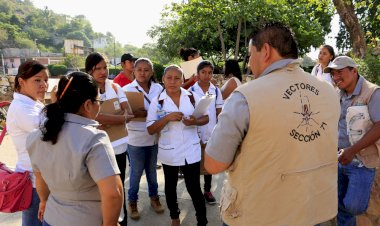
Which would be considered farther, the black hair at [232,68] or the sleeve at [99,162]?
the black hair at [232,68]

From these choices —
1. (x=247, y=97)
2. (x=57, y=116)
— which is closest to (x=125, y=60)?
(x=57, y=116)

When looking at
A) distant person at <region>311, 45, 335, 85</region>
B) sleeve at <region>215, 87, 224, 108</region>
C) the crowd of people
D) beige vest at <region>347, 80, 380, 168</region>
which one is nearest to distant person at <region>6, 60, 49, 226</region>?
the crowd of people

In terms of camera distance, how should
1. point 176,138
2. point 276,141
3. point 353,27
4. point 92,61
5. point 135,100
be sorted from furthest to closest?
1. point 353,27
2. point 135,100
3. point 176,138
4. point 92,61
5. point 276,141

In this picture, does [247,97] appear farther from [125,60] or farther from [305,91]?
[125,60]

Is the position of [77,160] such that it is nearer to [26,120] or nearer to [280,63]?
[26,120]

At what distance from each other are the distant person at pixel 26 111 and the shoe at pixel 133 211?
1347 millimetres

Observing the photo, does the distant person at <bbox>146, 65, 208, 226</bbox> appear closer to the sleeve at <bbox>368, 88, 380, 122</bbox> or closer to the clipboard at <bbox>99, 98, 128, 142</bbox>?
the clipboard at <bbox>99, 98, 128, 142</bbox>

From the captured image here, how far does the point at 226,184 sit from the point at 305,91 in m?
0.68

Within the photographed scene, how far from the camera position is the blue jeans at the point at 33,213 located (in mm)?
2268

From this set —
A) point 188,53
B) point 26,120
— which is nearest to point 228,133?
point 26,120

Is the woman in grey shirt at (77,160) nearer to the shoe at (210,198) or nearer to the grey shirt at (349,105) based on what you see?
the grey shirt at (349,105)

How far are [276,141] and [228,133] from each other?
0.24 metres

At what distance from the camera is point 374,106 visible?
239 centimetres

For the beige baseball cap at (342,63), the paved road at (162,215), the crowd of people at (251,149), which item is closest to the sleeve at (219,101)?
the paved road at (162,215)
